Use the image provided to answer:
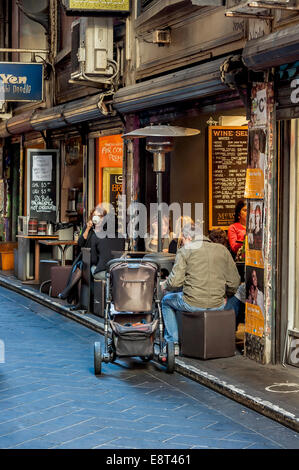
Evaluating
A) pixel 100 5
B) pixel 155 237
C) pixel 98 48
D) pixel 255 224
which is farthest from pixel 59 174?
pixel 255 224

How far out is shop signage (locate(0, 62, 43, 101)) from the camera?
19.0m

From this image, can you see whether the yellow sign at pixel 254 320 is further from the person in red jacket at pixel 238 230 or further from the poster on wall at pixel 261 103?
the person in red jacket at pixel 238 230

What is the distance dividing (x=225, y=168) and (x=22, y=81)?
6.85 meters

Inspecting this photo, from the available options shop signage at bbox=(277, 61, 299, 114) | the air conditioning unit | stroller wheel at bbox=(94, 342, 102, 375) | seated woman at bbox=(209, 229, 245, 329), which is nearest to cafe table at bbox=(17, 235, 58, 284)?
the air conditioning unit

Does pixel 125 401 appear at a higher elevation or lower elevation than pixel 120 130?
lower

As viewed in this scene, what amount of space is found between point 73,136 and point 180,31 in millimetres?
6566

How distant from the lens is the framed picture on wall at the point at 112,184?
17703 millimetres

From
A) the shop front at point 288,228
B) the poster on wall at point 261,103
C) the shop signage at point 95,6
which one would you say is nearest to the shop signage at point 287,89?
the shop front at point 288,228

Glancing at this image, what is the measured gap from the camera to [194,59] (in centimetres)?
1247

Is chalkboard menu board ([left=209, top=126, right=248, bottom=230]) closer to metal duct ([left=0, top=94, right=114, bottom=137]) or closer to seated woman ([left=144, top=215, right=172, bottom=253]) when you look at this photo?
seated woman ([left=144, top=215, right=172, bottom=253])

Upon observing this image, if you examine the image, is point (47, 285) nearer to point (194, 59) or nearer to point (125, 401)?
point (194, 59)

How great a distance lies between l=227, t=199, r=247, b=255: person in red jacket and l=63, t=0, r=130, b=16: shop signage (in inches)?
153

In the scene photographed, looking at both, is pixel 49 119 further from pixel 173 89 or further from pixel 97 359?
pixel 97 359

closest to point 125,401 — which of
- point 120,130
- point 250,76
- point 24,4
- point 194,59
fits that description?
point 250,76
